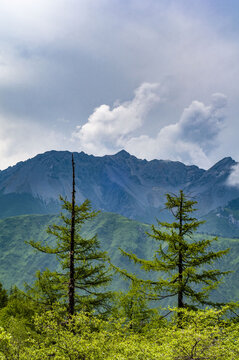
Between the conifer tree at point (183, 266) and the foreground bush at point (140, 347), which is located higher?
the conifer tree at point (183, 266)

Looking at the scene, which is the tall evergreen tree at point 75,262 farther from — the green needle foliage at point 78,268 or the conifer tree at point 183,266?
the conifer tree at point 183,266

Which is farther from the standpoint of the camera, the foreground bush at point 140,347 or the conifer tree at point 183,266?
the conifer tree at point 183,266

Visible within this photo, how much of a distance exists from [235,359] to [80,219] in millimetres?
12111

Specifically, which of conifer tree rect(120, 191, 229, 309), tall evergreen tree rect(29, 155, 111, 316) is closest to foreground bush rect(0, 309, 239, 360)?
conifer tree rect(120, 191, 229, 309)

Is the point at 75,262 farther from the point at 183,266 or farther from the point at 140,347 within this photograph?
the point at 140,347

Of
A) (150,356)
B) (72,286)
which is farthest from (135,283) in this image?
(150,356)

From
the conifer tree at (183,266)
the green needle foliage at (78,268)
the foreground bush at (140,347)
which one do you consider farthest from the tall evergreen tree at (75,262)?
the foreground bush at (140,347)

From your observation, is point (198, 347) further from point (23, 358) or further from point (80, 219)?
point (80, 219)

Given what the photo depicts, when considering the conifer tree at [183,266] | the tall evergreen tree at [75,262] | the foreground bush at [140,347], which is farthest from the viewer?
the tall evergreen tree at [75,262]

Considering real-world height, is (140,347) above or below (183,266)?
below

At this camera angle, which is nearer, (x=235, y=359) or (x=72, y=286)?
(x=235, y=359)

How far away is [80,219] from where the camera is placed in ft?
63.8

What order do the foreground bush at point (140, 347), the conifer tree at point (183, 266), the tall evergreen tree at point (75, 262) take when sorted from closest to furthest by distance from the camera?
the foreground bush at point (140, 347)
the conifer tree at point (183, 266)
the tall evergreen tree at point (75, 262)

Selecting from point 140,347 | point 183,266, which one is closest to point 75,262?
point 183,266
